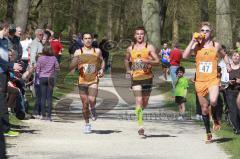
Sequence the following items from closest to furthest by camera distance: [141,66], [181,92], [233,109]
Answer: [141,66]
[233,109]
[181,92]

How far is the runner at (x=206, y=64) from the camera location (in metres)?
12.1

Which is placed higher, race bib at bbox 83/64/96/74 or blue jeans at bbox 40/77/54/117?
race bib at bbox 83/64/96/74

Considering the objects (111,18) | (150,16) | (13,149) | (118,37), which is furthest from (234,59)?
(118,37)

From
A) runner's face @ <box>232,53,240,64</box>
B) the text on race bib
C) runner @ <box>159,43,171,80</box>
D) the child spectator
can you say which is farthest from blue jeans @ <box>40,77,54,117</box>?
runner @ <box>159,43,171,80</box>

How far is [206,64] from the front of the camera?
12156 mm

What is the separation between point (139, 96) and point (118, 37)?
57082mm

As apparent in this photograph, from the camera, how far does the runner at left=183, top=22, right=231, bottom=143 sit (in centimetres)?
1212

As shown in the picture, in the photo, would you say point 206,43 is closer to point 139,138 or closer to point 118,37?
point 139,138

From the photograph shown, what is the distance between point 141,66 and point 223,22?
54.6 feet

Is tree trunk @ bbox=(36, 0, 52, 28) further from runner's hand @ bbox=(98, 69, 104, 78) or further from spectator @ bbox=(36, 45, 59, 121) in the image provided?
runner's hand @ bbox=(98, 69, 104, 78)

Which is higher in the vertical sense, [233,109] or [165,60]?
[165,60]

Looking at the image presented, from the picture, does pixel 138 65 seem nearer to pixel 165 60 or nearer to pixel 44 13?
pixel 165 60

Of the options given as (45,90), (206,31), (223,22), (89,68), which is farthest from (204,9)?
(206,31)

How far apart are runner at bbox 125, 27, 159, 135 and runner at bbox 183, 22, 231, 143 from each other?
3.33 feet
